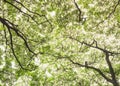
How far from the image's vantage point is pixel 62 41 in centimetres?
2236

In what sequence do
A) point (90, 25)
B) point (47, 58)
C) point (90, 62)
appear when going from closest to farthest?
point (47, 58), point (90, 25), point (90, 62)

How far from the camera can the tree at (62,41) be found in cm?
1350

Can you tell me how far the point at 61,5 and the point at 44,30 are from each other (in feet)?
7.68

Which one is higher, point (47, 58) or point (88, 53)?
point (88, 53)

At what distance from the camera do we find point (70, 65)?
24.3 m

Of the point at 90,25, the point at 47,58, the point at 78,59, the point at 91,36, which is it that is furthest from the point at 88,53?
the point at 47,58

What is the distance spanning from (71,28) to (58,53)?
120 inches

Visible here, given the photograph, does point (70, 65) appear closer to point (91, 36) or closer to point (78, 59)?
point (78, 59)

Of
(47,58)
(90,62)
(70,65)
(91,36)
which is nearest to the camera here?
(47,58)

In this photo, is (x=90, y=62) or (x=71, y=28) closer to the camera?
(x=71, y=28)

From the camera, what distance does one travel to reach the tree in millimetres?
13496

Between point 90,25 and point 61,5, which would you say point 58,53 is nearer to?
point 90,25

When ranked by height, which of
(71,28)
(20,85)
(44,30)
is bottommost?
(20,85)

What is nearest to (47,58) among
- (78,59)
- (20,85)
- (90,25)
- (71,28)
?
(71,28)
